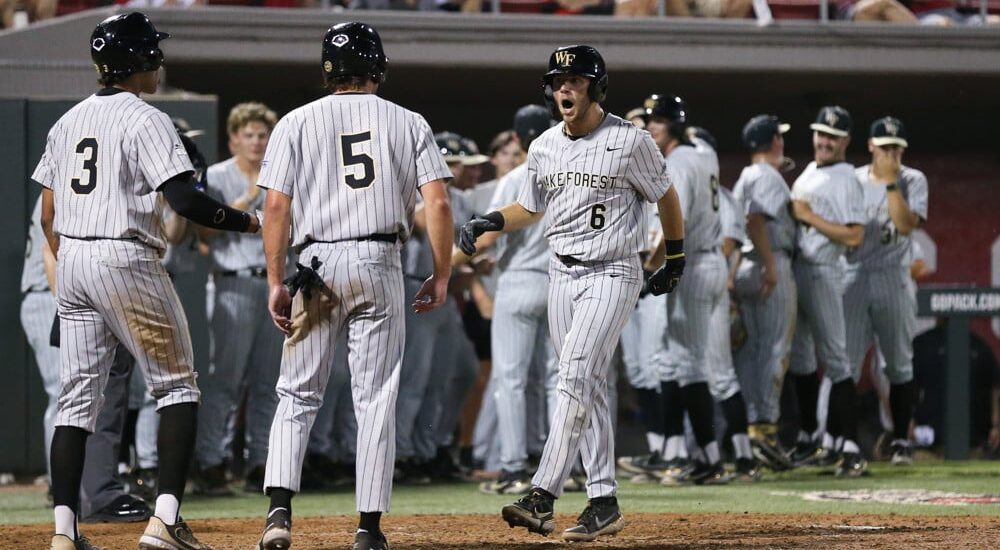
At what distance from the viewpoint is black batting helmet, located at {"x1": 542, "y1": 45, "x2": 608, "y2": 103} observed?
551cm

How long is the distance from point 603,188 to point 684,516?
1.67 m

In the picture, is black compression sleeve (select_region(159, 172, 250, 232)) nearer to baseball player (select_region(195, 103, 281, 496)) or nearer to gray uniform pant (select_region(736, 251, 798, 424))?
baseball player (select_region(195, 103, 281, 496))

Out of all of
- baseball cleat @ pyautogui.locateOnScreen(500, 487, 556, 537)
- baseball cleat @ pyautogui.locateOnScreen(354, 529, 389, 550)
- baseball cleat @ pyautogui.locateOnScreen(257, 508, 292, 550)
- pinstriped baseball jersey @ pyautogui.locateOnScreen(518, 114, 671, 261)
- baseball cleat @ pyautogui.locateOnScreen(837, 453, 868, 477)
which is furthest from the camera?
baseball cleat @ pyautogui.locateOnScreen(837, 453, 868, 477)

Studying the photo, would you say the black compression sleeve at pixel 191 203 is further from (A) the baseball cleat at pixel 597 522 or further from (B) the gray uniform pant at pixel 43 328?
(B) the gray uniform pant at pixel 43 328

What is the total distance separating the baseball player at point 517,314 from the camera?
25.5 ft

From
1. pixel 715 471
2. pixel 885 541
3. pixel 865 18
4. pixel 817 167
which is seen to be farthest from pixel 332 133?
pixel 865 18

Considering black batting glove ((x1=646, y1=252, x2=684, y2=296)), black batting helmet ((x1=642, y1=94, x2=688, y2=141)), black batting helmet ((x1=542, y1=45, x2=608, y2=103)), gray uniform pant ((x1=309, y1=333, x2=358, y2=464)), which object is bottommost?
gray uniform pant ((x1=309, y1=333, x2=358, y2=464))

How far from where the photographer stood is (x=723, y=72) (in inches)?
435

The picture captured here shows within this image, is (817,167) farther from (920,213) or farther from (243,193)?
(243,193)

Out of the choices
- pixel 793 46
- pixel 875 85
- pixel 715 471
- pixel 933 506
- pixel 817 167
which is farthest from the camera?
pixel 875 85

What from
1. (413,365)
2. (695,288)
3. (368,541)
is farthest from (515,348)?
(368,541)

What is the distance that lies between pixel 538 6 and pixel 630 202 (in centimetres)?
617

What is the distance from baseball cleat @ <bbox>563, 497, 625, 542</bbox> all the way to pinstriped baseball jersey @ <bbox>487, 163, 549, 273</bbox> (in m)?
2.58

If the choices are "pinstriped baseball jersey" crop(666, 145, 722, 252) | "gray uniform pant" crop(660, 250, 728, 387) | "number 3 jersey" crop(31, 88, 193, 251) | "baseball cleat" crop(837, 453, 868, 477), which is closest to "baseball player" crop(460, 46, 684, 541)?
"number 3 jersey" crop(31, 88, 193, 251)
